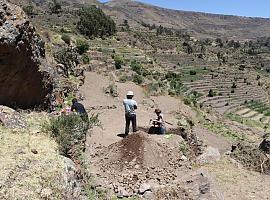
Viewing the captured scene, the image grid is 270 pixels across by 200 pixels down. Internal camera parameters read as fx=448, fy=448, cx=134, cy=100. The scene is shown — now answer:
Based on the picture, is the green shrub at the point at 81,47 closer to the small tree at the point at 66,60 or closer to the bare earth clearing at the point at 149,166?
the small tree at the point at 66,60

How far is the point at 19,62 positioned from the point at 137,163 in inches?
158

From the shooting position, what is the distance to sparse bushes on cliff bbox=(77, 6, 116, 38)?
173 ft

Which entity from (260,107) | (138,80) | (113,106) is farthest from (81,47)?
(260,107)

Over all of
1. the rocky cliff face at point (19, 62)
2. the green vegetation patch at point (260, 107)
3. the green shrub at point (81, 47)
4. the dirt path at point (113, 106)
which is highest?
the rocky cliff face at point (19, 62)

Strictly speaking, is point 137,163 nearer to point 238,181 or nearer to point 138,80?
point 238,181

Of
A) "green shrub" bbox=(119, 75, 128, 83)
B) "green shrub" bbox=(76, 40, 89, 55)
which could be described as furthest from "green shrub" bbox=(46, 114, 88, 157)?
"green shrub" bbox=(76, 40, 89, 55)

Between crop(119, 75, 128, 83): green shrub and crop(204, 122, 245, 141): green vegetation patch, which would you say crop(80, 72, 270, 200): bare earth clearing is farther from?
crop(119, 75, 128, 83): green shrub

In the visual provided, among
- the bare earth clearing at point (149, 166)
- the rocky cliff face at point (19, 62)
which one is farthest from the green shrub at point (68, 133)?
the rocky cliff face at point (19, 62)

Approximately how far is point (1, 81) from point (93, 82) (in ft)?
49.9

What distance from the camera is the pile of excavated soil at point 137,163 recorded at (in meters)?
10.8

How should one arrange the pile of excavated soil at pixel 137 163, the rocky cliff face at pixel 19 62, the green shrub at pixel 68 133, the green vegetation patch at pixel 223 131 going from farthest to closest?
the green vegetation patch at pixel 223 131 → the rocky cliff face at pixel 19 62 → the pile of excavated soil at pixel 137 163 → the green shrub at pixel 68 133

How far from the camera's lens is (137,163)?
1149 centimetres

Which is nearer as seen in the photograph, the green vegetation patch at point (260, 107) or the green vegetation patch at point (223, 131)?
the green vegetation patch at point (223, 131)

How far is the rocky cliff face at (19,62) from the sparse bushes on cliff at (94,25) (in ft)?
127
